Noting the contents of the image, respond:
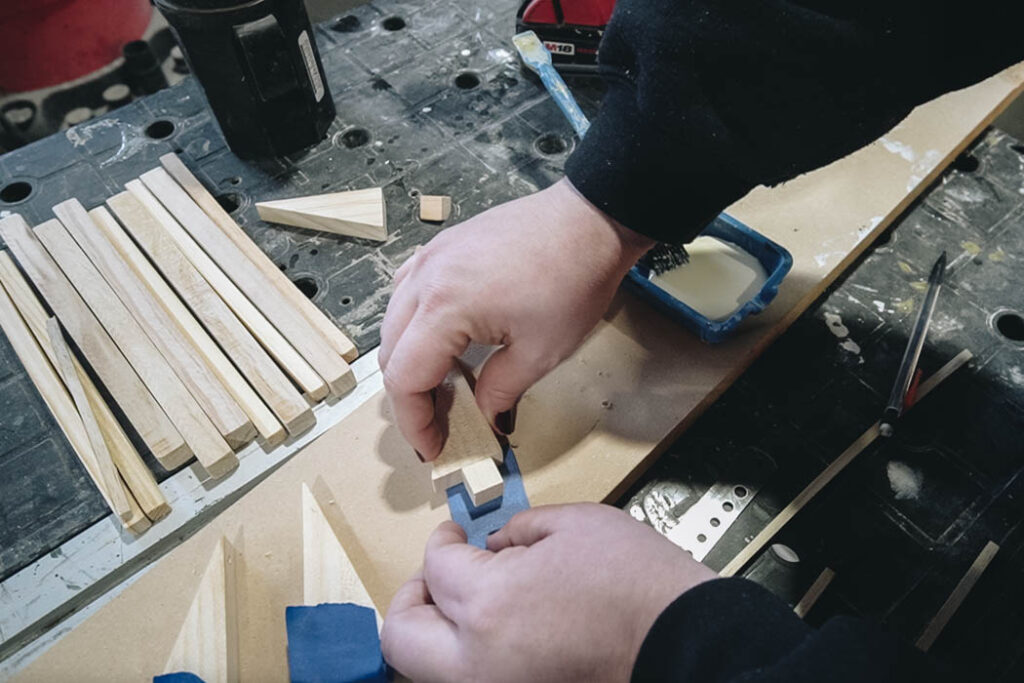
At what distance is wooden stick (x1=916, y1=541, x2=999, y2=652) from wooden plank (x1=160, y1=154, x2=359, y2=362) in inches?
37.0

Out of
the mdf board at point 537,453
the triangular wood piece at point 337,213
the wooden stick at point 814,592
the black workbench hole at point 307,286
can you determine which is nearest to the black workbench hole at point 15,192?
the triangular wood piece at point 337,213

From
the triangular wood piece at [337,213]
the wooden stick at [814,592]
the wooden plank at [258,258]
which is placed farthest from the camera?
the triangular wood piece at [337,213]

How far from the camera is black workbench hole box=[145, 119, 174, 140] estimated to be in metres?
1.46

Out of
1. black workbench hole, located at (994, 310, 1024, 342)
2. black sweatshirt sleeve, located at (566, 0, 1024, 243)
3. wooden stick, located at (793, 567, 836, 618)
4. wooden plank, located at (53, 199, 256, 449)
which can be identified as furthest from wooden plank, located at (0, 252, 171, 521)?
black workbench hole, located at (994, 310, 1024, 342)

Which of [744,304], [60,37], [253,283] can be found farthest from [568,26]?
[60,37]

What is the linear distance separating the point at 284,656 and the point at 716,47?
0.90 m

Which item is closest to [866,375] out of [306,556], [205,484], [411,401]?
[411,401]

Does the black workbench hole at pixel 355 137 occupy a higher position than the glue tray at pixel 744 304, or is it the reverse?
the black workbench hole at pixel 355 137

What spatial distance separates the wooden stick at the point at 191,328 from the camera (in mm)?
1016

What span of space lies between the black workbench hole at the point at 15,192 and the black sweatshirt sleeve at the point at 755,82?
1.24 m

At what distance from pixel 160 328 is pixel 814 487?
1075mm

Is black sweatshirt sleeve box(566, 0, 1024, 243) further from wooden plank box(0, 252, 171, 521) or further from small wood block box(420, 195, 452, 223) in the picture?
wooden plank box(0, 252, 171, 521)

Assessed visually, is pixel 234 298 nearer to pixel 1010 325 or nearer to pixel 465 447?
pixel 465 447

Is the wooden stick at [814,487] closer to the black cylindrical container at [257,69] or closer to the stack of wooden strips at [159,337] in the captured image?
the stack of wooden strips at [159,337]
